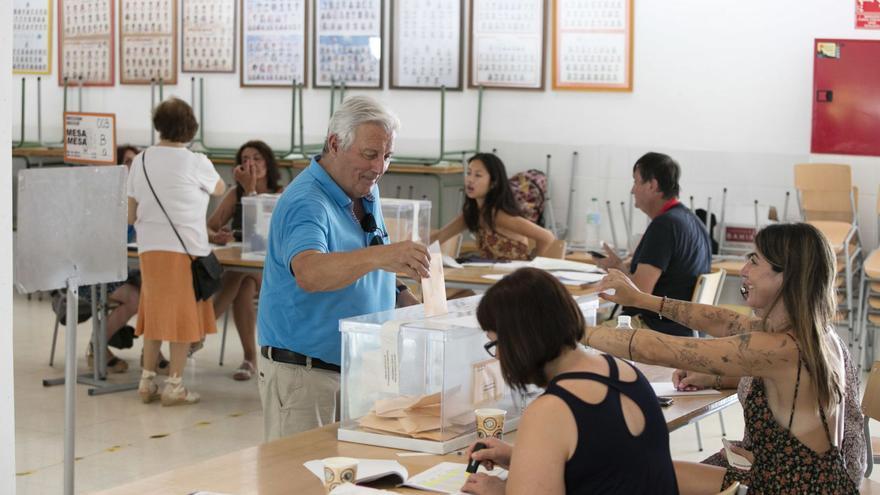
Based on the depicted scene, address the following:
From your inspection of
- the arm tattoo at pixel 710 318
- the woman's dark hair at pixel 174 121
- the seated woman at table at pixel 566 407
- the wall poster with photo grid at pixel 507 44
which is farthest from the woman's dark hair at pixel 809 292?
the wall poster with photo grid at pixel 507 44

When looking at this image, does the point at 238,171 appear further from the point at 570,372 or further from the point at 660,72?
the point at 570,372

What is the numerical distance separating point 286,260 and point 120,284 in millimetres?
4295

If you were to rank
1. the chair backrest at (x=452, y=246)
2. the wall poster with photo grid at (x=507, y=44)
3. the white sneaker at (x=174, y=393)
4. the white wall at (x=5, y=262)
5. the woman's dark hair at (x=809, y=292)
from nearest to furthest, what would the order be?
the woman's dark hair at (x=809, y=292), the white wall at (x=5, y=262), the white sneaker at (x=174, y=393), the chair backrest at (x=452, y=246), the wall poster with photo grid at (x=507, y=44)

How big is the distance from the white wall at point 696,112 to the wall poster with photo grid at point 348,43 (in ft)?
1.84

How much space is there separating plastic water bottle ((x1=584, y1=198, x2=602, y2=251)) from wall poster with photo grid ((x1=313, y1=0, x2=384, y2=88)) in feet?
6.79

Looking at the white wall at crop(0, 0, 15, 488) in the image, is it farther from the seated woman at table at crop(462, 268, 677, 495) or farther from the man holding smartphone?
the man holding smartphone

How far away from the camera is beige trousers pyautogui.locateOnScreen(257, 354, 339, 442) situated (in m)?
3.29

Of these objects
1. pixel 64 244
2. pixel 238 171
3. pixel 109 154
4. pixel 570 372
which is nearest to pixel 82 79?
pixel 238 171

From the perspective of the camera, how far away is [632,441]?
87.3 inches

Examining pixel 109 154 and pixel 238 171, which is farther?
pixel 238 171

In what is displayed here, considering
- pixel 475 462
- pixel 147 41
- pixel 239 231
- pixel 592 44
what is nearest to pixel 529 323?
pixel 475 462

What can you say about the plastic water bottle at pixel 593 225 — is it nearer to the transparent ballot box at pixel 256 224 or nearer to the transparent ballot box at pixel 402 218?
the transparent ballot box at pixel 402 218

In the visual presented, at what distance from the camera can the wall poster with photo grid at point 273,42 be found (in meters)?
9.83

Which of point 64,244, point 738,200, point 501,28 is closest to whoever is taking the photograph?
point 64,244
